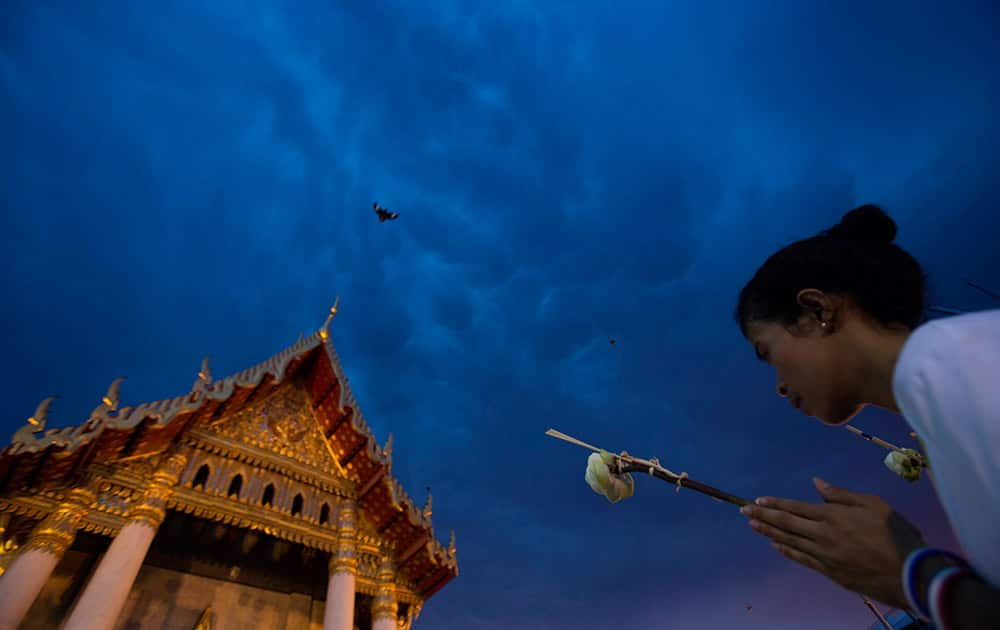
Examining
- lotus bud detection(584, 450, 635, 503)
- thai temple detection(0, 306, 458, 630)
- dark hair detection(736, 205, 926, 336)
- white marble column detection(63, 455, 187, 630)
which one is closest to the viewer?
dark hair detection(736, 205, 926, 336)

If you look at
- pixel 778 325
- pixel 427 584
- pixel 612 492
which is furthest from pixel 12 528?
pixel 778 325

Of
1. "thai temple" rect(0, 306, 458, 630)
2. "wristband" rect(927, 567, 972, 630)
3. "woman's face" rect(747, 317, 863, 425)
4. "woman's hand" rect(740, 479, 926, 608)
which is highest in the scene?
"thai temple" rect(0, 306, 458, 630)

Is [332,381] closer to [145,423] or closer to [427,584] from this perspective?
[145,423]

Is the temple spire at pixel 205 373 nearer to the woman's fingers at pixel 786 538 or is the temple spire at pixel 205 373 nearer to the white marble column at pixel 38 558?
the white marble column at pixel 38 558

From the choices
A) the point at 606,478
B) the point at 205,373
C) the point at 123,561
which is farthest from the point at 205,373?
the point at 606,478

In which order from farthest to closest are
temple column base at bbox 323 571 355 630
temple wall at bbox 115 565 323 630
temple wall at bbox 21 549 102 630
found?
temple column base at bbox 323 571 355 630, temple wall at bbox 115 565 323 630, temple wall at bbox 21 549 102 630

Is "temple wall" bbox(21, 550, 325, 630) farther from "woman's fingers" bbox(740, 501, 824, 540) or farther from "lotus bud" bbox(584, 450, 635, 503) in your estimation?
"woman's fingers" bbox(740, 501, 824, 540)

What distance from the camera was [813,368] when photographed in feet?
6.34

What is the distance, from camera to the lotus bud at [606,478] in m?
2.65

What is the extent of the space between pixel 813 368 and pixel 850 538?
720 millimetres

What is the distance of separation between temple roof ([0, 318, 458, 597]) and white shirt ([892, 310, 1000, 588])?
896 cm

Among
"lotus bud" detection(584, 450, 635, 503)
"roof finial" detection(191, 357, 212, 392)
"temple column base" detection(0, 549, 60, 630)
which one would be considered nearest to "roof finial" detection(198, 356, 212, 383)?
"roof finial" detection(191, 357, 212, 392)

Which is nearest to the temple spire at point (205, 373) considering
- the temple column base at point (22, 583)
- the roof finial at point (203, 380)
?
the roof finial at point (203, 380)

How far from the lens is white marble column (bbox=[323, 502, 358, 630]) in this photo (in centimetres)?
816
